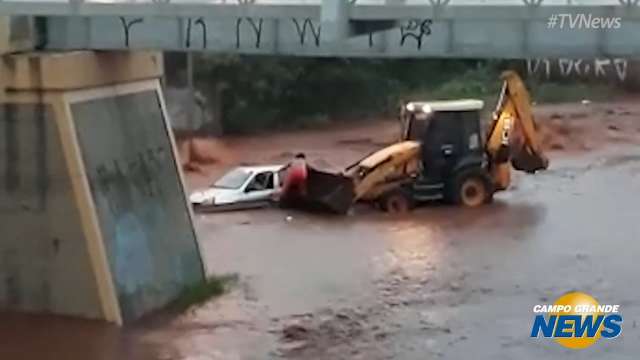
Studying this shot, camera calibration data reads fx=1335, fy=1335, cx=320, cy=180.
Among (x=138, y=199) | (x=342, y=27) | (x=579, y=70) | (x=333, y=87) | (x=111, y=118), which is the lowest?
(x=579, y=70)

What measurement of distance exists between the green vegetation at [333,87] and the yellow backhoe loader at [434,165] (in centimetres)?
1392

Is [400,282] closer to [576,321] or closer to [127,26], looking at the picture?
[576,321]

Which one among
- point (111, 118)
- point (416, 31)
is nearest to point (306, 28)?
point (416, 31)

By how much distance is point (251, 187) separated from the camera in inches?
1168

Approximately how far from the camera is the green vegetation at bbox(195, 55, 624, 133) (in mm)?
43375

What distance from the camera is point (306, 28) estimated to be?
16766 mm

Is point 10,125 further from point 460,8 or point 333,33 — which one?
point 460,8

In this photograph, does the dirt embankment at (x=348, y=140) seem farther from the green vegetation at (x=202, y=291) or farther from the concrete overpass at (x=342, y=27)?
the concrete overpass at (x=342, y=27)

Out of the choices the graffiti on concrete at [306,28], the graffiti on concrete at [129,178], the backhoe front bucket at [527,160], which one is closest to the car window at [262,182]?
the backhoe front bucket at [527,160]

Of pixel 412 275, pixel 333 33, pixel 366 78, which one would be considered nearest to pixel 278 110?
pixel 366 78

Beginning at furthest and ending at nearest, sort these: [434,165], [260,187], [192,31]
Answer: [260,187], [434,165], [192,31]

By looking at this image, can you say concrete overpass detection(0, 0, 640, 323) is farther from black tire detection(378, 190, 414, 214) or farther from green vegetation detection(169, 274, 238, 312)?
black tire detection(378, 190, 414, 214)

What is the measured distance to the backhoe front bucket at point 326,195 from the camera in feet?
94.2

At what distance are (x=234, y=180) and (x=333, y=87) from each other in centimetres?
1702
